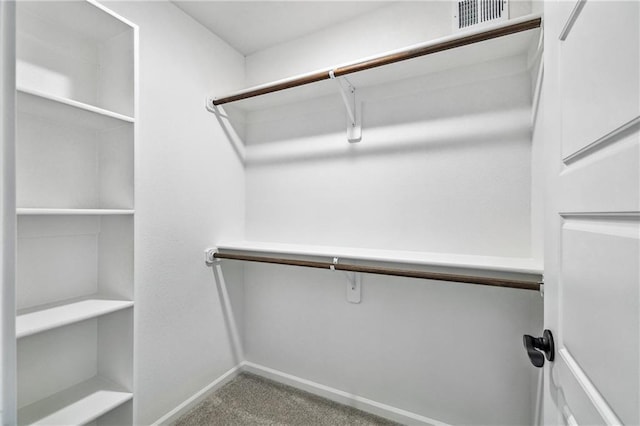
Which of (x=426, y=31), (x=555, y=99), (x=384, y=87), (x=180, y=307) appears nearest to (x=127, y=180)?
(x=180, y=307)

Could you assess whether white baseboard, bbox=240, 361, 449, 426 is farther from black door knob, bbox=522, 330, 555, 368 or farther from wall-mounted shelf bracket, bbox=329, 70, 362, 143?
wall-mounted shelf bracket, bbox=329, 70, 362, 143

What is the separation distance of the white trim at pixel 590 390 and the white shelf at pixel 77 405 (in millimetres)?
1537

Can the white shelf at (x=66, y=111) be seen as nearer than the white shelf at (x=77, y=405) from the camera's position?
Yes

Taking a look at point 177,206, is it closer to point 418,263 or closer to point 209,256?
point 209,256

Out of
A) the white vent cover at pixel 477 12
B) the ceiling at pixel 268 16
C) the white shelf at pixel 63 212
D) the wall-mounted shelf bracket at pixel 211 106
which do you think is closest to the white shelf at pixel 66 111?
the white shelf at pixel 63 212

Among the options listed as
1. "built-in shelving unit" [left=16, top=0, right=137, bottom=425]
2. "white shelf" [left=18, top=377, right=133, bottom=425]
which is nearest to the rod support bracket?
"built-in shelving unit" [left=16, top=0, right=137, bottom=425]

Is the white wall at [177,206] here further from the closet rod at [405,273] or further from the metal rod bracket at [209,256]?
the closet rod at [405,273]

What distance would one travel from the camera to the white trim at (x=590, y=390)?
40 centimetres

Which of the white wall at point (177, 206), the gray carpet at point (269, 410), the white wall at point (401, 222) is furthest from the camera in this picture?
the gray carpet at point (269, 410)

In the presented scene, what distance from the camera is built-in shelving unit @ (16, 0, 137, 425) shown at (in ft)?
3.56

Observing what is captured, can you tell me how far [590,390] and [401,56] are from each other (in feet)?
4.08

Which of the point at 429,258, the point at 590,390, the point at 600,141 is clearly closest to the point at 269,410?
the point at 429,258

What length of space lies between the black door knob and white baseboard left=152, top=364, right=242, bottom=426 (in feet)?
5.76

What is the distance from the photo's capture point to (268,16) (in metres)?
1.65
